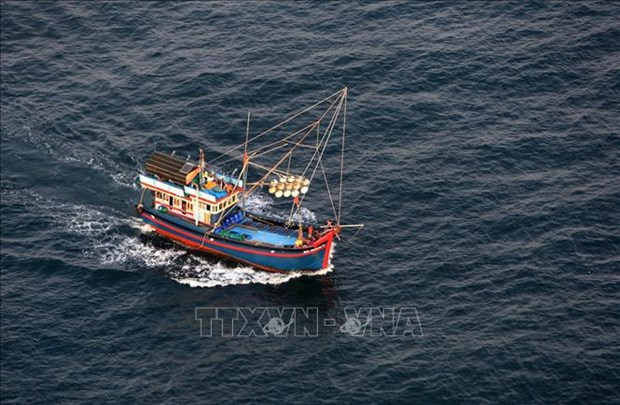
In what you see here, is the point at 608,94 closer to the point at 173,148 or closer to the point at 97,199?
the point at 173,148

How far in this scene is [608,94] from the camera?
18775cm

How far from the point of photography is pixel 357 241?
16300 centimetres

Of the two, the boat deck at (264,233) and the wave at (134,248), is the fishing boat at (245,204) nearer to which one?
the boat deck at (264,233)

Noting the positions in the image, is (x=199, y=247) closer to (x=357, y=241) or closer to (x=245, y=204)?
(x=245, y=204)

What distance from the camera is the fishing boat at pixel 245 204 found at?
525ft

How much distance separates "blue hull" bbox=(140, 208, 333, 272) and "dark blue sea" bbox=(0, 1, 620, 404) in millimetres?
1949

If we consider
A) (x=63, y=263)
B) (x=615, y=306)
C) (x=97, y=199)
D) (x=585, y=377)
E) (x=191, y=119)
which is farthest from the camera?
(x=191, y=119)

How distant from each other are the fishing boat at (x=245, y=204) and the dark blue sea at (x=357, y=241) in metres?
2.84

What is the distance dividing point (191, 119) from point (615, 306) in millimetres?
80309

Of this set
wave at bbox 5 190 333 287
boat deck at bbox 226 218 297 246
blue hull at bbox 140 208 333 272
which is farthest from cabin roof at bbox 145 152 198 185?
boat deck at bbox 226 218 297 246

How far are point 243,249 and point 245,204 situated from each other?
13.9 m

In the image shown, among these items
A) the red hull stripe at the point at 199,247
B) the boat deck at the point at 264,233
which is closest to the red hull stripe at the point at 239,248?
the red hull stripe at the point at 199,247

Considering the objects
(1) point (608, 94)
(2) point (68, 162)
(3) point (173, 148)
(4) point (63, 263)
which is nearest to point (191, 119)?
(3) point (173, 148)

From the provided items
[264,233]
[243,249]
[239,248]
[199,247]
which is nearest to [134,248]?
[199,247]
